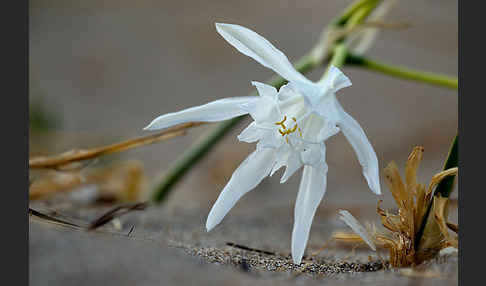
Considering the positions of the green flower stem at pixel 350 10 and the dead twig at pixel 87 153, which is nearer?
the dead twig at pixel 87 153

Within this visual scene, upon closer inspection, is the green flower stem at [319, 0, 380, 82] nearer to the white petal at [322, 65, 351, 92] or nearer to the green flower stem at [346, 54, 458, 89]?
the green flower stem at [346, 54, 458, 89]

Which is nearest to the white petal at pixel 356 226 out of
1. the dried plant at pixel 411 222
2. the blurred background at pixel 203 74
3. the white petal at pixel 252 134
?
the dried plant at pixel 411 222

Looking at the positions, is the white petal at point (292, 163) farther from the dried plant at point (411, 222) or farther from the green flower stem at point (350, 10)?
the green flower stem at point (350, 10)

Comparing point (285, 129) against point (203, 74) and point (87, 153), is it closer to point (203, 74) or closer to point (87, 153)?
point (87, 153)

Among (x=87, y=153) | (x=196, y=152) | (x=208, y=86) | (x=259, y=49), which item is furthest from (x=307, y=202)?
(x=208, y=86)

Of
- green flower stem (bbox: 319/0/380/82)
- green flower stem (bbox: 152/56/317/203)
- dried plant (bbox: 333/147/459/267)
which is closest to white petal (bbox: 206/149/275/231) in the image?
dried plant (bbox: 333/147/459/267)
